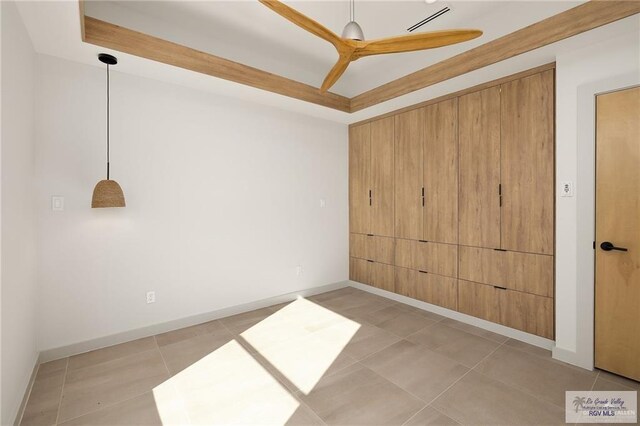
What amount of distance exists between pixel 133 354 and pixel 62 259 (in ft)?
3.67

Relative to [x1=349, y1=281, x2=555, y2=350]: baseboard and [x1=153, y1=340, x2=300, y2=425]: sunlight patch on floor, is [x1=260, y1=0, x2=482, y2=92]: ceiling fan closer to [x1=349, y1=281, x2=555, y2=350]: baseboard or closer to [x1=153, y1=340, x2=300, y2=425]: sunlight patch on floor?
[x1=153, y1=340, x2=300, y2=425]: sunlight patch on floor

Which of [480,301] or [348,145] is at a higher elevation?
[348,145]

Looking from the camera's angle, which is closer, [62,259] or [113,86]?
[62,259]

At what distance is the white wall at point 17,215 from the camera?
5.85ft

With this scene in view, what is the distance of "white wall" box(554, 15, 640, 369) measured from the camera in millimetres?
2422

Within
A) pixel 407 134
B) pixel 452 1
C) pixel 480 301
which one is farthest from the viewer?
pixel 407 134

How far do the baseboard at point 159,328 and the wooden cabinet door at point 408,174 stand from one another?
1.79 metres

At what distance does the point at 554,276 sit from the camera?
2.78 meters

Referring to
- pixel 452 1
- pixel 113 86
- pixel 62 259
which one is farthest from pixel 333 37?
pixel 62 259

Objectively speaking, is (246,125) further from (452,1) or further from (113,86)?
(452,1)

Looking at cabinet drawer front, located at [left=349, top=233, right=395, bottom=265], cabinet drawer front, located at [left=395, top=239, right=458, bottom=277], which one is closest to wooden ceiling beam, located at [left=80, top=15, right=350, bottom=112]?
cabinet drawer front, located at [left=349, top=233, right=395, bottom=265]

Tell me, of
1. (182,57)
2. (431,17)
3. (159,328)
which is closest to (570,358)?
(431,17)

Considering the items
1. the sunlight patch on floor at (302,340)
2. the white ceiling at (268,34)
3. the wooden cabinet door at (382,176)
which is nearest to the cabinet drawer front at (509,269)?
the wooden cabinet door at (382,176)

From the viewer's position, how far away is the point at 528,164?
9.66ft
